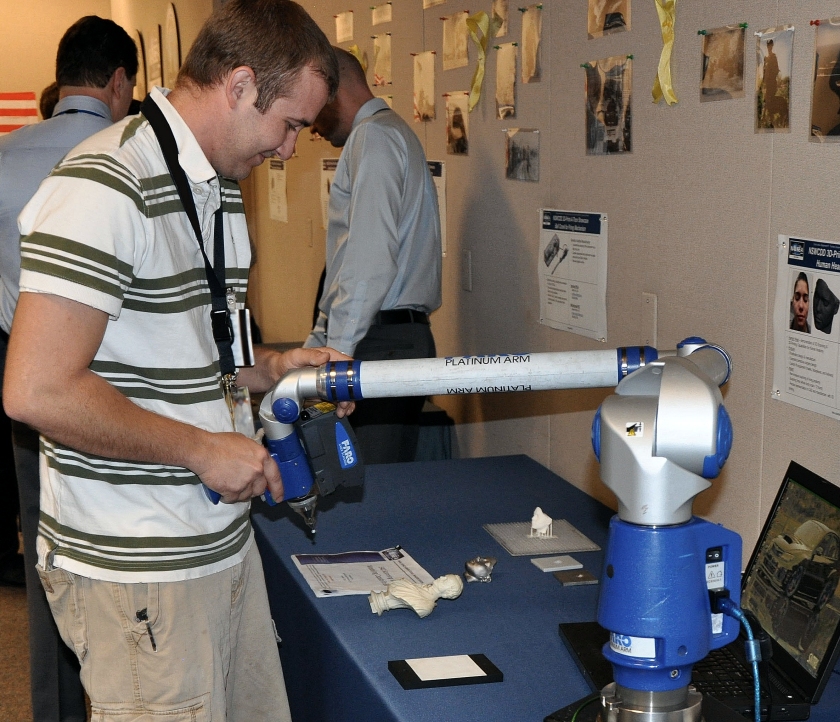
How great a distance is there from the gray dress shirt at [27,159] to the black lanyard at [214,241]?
1128 millimetres

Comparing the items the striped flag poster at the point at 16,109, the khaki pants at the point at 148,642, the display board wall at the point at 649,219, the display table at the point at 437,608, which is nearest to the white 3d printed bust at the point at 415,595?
the display table at the point at 437,608

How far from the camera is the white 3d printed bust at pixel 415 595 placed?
1.60 meters

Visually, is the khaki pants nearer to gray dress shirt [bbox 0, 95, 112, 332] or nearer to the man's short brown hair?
the man's short brown hair

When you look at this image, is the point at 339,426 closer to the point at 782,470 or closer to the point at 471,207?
the point at 782,470

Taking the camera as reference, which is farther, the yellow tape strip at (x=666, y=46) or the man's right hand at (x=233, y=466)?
the yellow tape strip at (x=666, y=46)

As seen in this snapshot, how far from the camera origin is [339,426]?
1422 millimetres

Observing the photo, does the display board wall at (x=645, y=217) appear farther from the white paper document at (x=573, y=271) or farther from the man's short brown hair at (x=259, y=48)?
the man's short brown hair at (x=259, y=48)

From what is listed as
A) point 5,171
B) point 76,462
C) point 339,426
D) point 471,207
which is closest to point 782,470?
point 339,426

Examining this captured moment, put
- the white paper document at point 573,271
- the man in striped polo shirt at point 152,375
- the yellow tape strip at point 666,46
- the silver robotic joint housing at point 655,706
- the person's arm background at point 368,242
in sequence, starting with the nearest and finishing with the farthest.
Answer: the silver robotic joint housing at point 655,706 < the man in striped polo shirt at point 152,375 < the yellow tape strip at point 666,46 < the white paper document at point 573,271 < the person's arm background at point 368,242

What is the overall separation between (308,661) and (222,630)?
31cm

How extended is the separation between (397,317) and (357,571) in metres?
1.16

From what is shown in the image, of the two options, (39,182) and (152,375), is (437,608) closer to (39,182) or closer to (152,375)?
(152,375)

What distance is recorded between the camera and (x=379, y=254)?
8.83 feet

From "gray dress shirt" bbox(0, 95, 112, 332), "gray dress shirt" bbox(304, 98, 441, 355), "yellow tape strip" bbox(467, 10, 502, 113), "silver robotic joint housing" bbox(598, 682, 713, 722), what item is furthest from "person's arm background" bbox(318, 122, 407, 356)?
"silver robotic joint housing" bbox(598, 682, 713, 722)
